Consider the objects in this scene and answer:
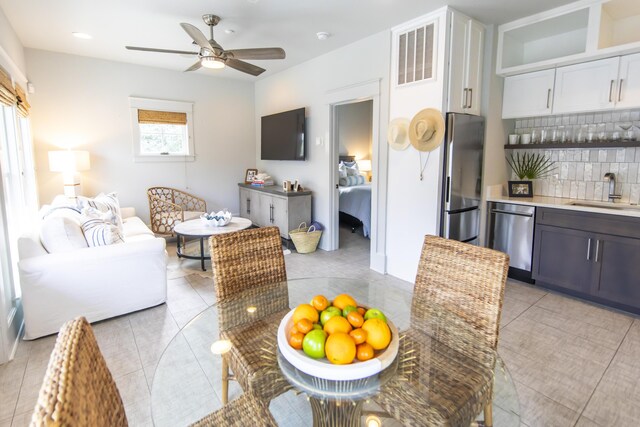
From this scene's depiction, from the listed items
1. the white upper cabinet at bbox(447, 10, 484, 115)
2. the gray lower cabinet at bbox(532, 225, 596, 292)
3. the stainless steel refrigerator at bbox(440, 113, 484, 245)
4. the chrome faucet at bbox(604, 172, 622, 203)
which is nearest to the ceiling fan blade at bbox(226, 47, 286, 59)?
the white upper cabinet at bbox(447, 10, 484, 115)

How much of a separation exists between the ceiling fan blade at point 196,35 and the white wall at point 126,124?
266cm

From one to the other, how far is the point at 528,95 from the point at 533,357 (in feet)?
8.40

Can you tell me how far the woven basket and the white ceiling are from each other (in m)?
2.30

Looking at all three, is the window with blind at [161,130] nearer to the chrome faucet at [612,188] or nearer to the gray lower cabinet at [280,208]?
the gray lower cabinet at [280,208]

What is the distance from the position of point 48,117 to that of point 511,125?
5.69m

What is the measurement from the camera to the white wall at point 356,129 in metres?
7.18

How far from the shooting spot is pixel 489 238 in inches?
148

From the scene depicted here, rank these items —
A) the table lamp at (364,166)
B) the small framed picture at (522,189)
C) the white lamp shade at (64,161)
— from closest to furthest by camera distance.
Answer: the small framed picture at (522,189) < the white lamp shade at (64,161) < the table lamp at (364,166)

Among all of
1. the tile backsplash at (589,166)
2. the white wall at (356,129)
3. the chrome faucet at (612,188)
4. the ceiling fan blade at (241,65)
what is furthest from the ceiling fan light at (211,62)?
the white wall at (356,129)

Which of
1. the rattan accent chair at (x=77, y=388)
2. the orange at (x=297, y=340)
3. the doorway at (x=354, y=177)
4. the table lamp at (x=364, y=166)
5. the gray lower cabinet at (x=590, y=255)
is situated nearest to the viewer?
the rattan accent chair at (x=77, y=388)

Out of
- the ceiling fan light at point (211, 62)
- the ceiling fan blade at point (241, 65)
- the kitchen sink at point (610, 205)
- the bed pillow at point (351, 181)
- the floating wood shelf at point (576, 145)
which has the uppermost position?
the ceiling fan blade at point (241, 65)

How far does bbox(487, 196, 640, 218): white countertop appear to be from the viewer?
2.84 m

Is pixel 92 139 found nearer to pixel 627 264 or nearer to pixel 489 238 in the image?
pixel 489 238

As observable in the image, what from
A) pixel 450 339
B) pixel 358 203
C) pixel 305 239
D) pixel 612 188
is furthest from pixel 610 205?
pixel 305 239
